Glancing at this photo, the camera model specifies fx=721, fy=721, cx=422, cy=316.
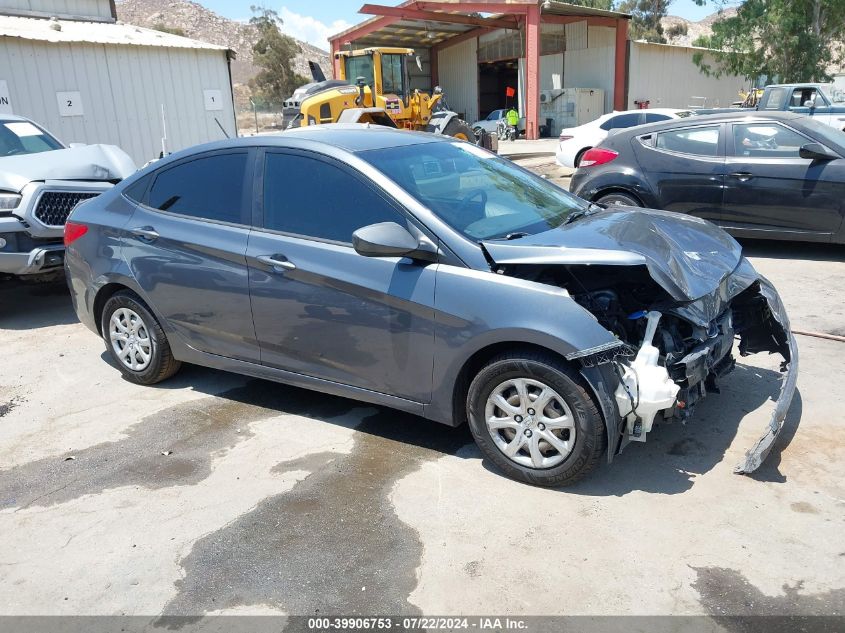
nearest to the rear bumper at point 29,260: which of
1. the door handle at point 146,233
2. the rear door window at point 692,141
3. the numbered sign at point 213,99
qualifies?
the door handle at point 146,233

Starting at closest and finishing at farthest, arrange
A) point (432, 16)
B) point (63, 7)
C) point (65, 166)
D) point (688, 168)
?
point (65, 166) < point (688, 168) < point (63, 7) < point (432, 16)

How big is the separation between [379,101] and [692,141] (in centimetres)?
1190

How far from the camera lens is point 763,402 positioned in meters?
4.52

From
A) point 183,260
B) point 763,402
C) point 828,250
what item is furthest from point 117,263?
point 828,250

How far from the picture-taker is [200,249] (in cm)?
455

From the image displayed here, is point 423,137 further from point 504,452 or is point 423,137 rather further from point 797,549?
point 797,549

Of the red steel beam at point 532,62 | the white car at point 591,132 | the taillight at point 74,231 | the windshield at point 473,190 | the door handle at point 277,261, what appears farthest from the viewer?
A: the red steel beam at point 532,62

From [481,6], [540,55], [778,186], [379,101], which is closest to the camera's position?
[778,186]

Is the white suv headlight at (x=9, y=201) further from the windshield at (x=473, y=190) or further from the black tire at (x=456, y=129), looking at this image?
the black tire at (x=456, y=129)

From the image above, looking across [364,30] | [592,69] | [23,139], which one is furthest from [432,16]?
[23,139]

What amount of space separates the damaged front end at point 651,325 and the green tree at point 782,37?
2786 cm

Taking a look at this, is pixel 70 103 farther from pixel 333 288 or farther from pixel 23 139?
pixel 333 288

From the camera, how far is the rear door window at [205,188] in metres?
4.50

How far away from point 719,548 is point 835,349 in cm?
288
